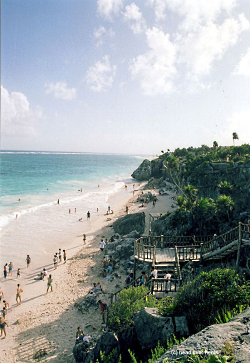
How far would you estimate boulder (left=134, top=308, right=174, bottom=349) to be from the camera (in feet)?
24.8

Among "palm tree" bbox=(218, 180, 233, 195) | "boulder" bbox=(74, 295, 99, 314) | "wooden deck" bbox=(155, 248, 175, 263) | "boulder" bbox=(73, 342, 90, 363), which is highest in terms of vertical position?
"palm tree" bbox=(218, 180, 233, 195)

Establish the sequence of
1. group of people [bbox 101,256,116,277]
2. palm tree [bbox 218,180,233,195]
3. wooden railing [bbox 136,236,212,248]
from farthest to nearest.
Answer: palm tree [bbox 218,180,233,195], group of people [bbox 101,256,116,277], wooden railing [bbox 136,236,212,248]

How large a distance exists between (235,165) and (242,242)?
1829 cm

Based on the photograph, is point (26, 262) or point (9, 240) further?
point (9, 240)

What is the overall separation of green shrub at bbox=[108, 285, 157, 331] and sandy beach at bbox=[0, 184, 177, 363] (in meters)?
2.08

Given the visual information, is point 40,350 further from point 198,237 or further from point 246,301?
point 198,237

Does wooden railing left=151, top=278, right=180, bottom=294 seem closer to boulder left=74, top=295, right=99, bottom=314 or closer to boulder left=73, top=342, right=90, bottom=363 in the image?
boulder left=73, top=342, right=90, bottom=363

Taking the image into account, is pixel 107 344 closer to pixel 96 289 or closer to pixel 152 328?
pixel 152 328

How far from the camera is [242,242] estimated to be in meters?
11.2

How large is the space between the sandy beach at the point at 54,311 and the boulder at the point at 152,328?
11.8ft

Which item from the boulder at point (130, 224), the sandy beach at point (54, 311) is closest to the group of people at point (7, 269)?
the sandy beach at point (54, 311)

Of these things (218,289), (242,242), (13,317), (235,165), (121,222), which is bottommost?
(13,317)

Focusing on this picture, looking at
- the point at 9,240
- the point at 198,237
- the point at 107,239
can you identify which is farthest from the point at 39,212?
the point at 198,237

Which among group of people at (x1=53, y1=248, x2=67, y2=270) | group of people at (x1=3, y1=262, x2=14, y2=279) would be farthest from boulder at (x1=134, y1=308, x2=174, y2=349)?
group of people at (x1=3, y1=262, x2=14, y2=279)
